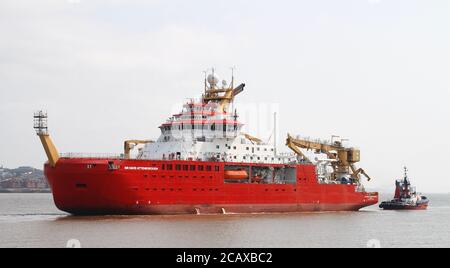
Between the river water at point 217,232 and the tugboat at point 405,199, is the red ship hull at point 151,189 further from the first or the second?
the tugboat at point 405,199

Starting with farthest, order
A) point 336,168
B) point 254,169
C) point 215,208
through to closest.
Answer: point 336,168 < point 254,169 < point 215,208

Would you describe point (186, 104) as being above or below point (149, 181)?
above

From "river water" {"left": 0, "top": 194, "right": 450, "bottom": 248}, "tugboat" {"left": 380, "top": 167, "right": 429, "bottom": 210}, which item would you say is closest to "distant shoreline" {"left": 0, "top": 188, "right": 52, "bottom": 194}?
"tugboat" {"left": 380, "top": 167, "right": 429, "bottom": 210}

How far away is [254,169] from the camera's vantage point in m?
51.0

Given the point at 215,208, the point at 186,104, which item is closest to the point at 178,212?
the point at 215,208

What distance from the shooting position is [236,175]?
159ft

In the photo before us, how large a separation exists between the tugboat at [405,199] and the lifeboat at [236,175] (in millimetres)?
25268

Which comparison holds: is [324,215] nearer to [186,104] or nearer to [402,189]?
[186,104]

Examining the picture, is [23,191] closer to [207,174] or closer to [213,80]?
[213,80]

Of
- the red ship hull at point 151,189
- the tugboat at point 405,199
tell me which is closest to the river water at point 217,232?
the red ship hull at point 151,189

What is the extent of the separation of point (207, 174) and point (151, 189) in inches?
188
